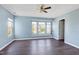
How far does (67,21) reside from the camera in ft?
23.4

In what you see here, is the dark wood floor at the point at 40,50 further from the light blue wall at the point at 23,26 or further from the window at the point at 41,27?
the window at the point at 41,27

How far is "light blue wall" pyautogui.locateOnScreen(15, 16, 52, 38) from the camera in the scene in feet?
30.5

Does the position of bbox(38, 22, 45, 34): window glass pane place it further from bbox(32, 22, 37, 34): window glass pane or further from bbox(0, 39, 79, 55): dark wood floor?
bbox(0, 39, 79, 55): dark wood floor

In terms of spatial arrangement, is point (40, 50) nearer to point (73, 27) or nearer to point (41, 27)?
point (73, 27)

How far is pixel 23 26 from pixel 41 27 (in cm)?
211

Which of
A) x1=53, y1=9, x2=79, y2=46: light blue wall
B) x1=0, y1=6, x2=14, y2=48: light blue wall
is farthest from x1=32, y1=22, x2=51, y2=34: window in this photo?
x1=0, y1=6, x2=14, y2=48: light blue wall

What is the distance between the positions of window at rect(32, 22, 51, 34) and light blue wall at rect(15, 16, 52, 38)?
0.63 metres

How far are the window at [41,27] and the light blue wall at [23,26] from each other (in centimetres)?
63

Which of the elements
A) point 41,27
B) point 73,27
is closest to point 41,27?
point 41,27
